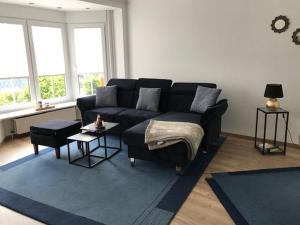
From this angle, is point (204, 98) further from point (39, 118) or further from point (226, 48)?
point (39, 118)

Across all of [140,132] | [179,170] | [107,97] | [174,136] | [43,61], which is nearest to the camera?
[174,136]

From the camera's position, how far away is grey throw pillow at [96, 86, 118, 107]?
4.70m

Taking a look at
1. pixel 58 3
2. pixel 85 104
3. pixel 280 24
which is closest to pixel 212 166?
pixel 280 24

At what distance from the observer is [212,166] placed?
326 cm

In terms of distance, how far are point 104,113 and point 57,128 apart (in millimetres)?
976

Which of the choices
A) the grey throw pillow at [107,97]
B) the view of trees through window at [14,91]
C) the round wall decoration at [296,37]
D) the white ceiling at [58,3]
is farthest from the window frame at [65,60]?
the round wall decoration at [296,37]

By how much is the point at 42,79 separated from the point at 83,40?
4.03 feet

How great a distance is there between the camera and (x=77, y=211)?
2.36 m

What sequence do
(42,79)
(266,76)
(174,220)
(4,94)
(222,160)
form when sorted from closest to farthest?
1. (174,220)
2. (222,160)
3. (266,76)
4. (4,94)
5. (42,79)

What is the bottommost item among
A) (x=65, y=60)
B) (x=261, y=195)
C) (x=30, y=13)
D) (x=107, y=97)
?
(x=261, y=195)

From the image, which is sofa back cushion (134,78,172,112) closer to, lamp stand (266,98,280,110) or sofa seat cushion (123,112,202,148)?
sofa seat cushion (123,112,202,148)

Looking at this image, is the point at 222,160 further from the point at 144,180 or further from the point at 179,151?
the point at 144,180


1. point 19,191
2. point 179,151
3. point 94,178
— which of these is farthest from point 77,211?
point 179,151

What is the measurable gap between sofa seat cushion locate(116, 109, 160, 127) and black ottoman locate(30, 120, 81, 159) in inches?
30.2
